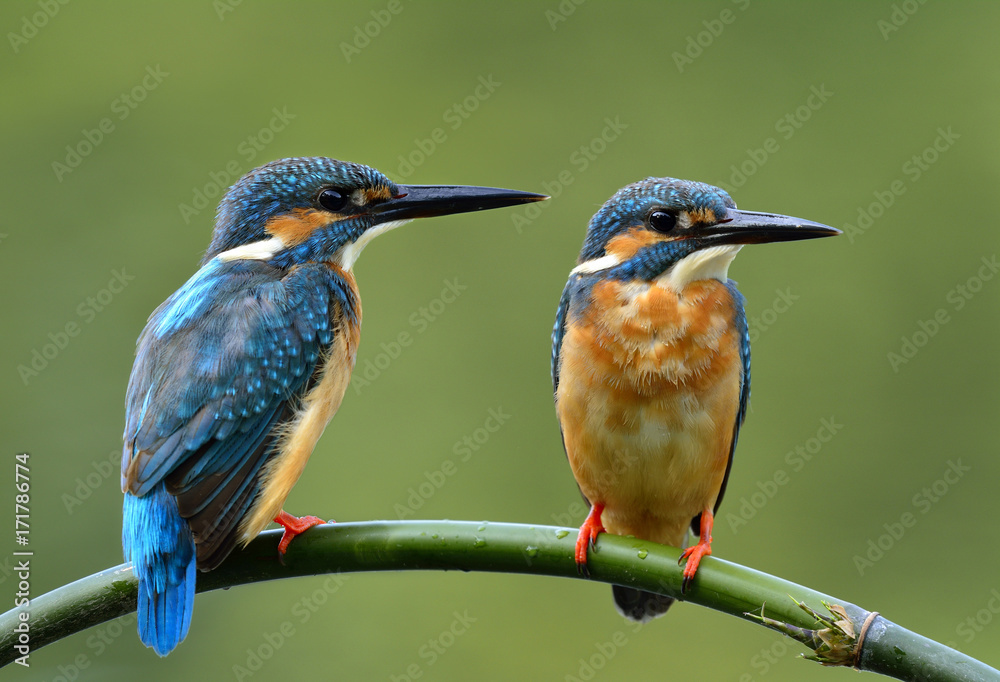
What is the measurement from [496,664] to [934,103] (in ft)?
11.6

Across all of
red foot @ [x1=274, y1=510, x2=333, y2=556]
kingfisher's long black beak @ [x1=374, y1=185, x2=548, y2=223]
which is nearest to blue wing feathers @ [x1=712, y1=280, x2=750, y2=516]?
kingfisher's long black beak @ [x1=374, y1=185, x2=548, y2=223]

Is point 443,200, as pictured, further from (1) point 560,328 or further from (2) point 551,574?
(2) point 551,574

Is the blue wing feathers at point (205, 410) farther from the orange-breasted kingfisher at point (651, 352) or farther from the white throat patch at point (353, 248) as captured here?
the orange-breasted kingfisher at point (651, 352)

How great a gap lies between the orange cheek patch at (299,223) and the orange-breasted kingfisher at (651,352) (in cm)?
56

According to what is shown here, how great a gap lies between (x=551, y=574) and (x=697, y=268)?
0.91 metres

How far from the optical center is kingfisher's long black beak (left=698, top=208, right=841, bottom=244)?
175cm

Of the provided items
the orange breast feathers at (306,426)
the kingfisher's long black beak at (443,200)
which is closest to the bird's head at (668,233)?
the kingfisher's long black beak at (443,200)

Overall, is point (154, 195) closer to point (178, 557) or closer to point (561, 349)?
point (561, 349)

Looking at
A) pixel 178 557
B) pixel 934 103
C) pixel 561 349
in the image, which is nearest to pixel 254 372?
pixel 178 557

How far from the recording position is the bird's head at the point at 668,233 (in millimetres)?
2080

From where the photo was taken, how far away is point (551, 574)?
1.53 metres

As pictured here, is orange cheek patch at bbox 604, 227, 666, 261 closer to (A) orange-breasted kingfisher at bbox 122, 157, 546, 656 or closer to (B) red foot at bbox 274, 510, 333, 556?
(A) orange-breasted kingfisher at bbox 122, 157, 546, 656

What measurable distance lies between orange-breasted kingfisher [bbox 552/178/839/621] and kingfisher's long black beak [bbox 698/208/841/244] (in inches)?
2.1

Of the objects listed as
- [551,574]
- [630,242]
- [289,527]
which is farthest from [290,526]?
[630,242]
